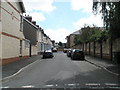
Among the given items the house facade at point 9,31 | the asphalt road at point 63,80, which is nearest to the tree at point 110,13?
the asphalt road at point 63,80

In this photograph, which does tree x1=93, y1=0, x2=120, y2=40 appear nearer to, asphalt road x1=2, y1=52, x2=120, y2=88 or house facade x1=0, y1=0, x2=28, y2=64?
asphalt road x1=2, y1=52, x2=120, y2=88

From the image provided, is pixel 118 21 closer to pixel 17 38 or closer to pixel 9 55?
pixel 9 55

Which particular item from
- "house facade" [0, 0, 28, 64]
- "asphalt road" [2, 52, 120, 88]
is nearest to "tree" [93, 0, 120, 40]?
"asphalt road" [2, 52, 120, 88]

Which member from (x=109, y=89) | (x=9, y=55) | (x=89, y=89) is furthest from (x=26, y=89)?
(x=9, y=55)

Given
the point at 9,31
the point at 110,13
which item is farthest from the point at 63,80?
the point at 9,31

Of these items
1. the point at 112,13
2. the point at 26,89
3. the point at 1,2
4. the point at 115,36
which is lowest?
the point at 26,89

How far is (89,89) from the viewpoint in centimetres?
984

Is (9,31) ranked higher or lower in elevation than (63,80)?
higher

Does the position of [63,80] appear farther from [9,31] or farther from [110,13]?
[9,31]

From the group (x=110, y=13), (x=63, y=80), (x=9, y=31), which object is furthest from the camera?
(x=9, y=31)

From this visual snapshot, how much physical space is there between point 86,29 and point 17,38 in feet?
92.5

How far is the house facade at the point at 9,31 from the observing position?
21.6 meters

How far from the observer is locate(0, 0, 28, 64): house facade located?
2156 centimetres

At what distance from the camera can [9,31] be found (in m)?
23.8
